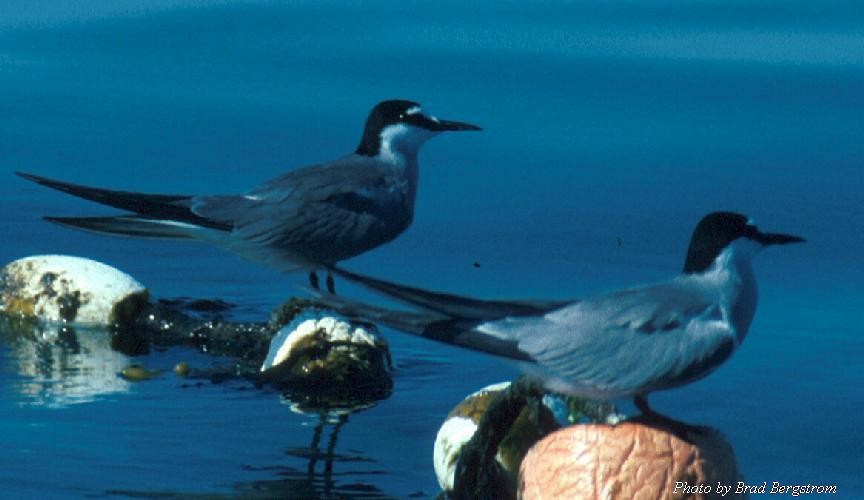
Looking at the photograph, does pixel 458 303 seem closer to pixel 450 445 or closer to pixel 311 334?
pixel 450 445

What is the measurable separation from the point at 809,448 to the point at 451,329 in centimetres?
195

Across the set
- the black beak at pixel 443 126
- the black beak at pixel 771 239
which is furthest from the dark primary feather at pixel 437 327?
the black beak at pixel 443 126

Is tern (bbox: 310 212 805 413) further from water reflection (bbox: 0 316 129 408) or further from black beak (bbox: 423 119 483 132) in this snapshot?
black beak (bbox: 423 119 483 132)

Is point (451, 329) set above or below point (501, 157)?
below

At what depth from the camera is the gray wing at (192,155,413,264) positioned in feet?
31.4

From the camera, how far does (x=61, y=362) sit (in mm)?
9133

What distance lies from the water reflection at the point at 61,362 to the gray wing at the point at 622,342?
233 cm

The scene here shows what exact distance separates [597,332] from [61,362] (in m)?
2.99

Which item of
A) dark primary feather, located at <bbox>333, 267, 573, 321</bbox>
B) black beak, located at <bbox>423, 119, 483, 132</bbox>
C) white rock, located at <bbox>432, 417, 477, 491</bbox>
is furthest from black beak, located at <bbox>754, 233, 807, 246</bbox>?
black beak, located at <bbox>423, 119, 483, 132</bbox>

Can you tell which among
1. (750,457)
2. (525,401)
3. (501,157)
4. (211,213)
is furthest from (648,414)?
(501,157)

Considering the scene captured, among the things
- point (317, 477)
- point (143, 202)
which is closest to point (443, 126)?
point (143, 202)

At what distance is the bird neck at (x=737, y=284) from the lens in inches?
284

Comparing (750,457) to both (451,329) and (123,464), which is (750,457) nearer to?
(451,329)

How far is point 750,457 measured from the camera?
8109mm
